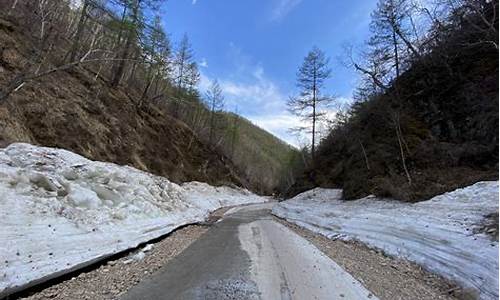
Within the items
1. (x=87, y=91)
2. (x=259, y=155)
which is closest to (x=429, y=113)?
(x=87, y=91)

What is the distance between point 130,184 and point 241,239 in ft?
16.1

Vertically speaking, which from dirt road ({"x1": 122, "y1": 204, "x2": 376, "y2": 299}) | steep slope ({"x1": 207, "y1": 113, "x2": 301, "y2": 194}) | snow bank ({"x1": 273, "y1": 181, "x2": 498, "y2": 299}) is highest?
steep slope ({"x1": 207, "y1": 113, "x2": 301, "y2": 194})

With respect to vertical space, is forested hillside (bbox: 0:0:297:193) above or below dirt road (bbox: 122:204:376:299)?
above

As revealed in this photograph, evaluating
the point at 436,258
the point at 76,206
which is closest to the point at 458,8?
the point at 436,258

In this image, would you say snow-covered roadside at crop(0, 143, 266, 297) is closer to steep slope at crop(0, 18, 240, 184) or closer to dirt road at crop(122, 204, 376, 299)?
dirt road at crop(122, 204, 376, 299)

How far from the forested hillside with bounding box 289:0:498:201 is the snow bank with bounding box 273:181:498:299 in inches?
126

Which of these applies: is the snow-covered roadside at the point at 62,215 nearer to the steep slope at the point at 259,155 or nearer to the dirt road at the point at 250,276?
the dirt road at the point at 250,276

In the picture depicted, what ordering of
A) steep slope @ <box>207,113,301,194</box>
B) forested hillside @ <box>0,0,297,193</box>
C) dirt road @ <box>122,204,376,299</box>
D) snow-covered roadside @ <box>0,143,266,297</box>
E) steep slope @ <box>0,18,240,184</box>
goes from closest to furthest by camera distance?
dirt road @ <box>122,204,376,299</box> → snow-covered roadside @ <box>0,143,266,297</box> → forested hillside @ <box>0,0,297,193</box> → steep slope @ <box>0,18,240,184</box> → steep slope @ <box>207,113,301,194</box>

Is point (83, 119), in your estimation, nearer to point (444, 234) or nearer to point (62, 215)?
point (62, 215)

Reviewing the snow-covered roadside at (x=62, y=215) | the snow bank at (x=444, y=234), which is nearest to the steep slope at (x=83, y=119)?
the snow-covered roadside at (x=62, y=215)

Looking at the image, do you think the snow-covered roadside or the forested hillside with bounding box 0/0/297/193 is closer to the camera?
the snow-covered roadside

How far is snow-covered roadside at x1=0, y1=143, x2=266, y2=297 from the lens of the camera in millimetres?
6094

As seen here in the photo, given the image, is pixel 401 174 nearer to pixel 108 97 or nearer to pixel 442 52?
pixel 442 52

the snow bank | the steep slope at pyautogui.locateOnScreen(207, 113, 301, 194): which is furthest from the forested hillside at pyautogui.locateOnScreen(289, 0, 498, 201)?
the steep slope at pyautogui.locateOnScreen(207, 113, 301, 194)
